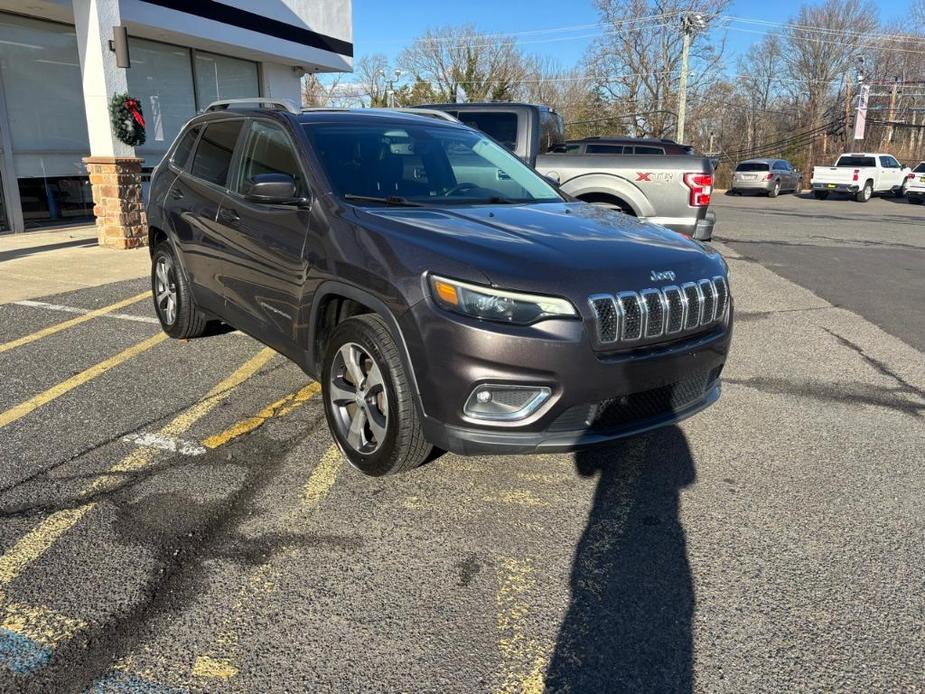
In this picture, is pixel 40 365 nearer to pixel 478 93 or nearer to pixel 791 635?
pixel 791 635

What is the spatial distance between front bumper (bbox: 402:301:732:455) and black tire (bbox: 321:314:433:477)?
129 mm

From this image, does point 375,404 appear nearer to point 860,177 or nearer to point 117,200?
point 117,200

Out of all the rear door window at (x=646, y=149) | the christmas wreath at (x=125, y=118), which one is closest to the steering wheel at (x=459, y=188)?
the christmas wreath at (x=125, y=118)

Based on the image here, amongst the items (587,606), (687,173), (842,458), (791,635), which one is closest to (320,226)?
(587,606)

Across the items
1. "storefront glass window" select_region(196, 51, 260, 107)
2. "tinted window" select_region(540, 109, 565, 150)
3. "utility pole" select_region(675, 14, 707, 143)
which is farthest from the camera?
"utility pole" select_region(675, 14, 707, 143)

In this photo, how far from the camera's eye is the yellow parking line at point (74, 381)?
13.6 feet

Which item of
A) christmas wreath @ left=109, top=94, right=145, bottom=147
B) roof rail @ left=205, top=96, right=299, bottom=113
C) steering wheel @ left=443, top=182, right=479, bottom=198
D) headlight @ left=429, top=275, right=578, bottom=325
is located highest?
christmas wreath @ left=109, top=94, right=145, bottom=147

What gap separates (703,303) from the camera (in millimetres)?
3293

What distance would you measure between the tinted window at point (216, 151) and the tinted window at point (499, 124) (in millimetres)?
4779

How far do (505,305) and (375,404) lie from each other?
0.85m

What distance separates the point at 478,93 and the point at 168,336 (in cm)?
4954

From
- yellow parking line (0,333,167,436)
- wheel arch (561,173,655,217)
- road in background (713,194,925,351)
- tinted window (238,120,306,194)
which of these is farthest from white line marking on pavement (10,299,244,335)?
road in background (713,194,925,351)

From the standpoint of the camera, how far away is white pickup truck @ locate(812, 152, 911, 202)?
90.8 ft

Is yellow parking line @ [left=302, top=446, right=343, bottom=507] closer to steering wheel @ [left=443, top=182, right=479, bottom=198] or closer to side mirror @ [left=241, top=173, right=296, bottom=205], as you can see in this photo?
side mirror @ [left=241, top=173, right=296, bottom=205]
